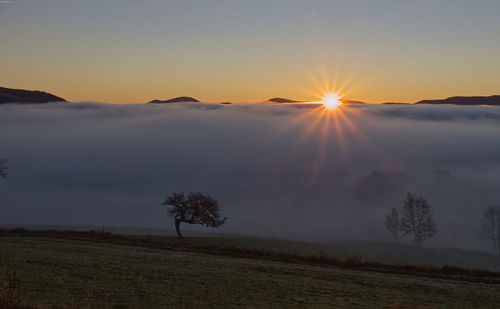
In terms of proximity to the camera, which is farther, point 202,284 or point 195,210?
point 195,210

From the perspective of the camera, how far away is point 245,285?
27359mm

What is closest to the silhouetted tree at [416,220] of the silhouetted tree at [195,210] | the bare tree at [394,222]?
the bare tree at [394,222]

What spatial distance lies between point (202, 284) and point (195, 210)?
47.7m

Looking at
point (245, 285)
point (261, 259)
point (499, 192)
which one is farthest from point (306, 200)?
point (245, 285)

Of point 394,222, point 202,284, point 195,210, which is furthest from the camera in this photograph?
point 394,222

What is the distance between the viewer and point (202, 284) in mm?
26766

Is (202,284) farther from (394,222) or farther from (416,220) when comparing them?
(394,222)

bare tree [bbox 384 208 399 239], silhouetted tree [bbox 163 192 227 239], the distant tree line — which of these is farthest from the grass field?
bare tree [bbox 384 208 399 239]

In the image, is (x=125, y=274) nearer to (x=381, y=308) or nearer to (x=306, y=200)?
(x=381, y=308)

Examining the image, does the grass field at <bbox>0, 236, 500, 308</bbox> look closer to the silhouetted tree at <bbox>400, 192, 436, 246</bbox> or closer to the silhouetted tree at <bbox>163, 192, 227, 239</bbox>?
the silhouetted tree at <bbox>163, 192, 227, 239</bbox>

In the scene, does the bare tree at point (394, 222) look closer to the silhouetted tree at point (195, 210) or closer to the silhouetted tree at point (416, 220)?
the silhouetted tree at point (416, 220)

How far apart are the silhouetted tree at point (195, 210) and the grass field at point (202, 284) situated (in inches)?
1463

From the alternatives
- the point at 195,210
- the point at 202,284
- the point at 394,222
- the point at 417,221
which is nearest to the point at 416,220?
the point at 417,221

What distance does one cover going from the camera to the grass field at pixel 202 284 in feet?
73.7
